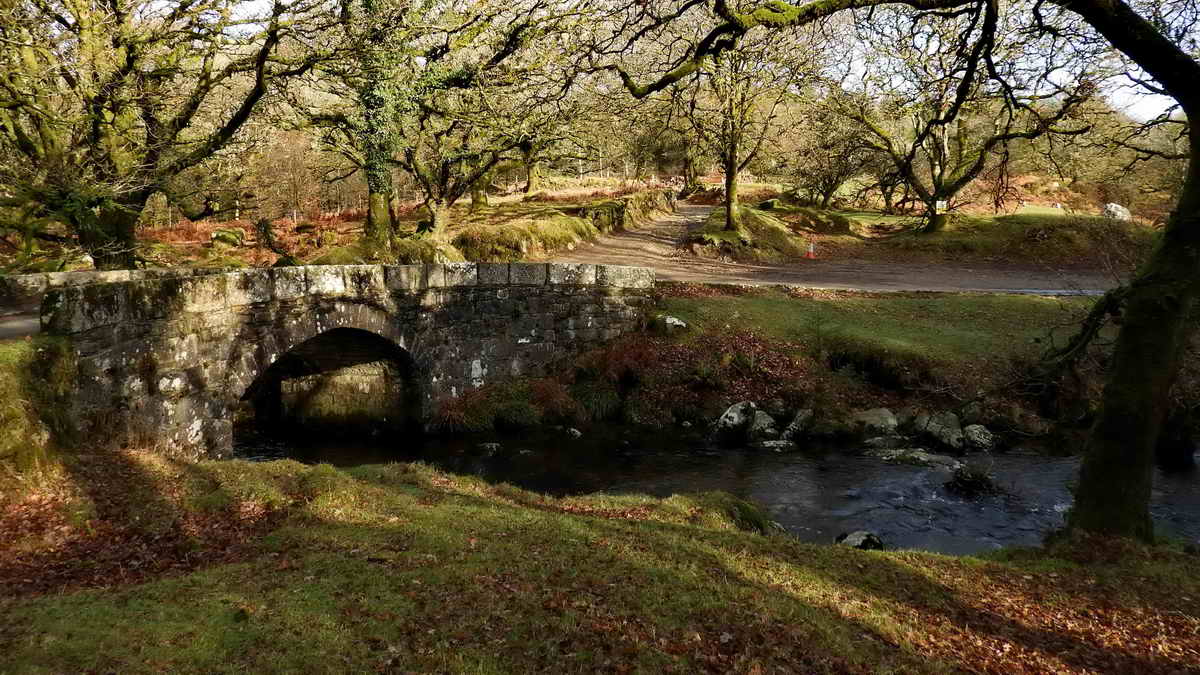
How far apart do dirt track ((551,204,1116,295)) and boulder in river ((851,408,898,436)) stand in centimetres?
904

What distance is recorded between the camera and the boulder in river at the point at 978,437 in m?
15.6

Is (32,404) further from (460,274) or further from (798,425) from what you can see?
(798,425)

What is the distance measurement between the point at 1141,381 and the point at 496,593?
7661 millimetres

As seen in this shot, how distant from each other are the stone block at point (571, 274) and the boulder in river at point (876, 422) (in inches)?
334

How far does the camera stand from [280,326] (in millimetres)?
13648

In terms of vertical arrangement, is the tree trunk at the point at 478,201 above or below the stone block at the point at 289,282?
above

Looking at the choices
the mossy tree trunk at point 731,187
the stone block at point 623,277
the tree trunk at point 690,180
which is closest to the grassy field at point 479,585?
the stone block at point 623,277

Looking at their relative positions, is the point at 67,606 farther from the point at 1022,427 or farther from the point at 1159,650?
the point at 1022,427

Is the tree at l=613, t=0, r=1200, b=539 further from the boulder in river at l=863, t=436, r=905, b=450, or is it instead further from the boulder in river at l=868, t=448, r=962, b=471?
the boulder in river at l=863, t=436, r=905, b=450

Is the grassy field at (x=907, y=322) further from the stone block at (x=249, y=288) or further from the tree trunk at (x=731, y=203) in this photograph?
the stone block at (x=249, y=288)

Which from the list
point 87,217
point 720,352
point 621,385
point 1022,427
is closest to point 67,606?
point 87,217

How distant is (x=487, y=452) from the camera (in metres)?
16.0

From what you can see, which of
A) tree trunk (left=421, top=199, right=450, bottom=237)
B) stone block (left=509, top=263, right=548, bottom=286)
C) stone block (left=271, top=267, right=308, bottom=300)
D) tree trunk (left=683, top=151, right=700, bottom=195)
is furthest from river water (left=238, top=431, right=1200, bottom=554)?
tree trunk (left=683, top=151, right=700, bottom=195)

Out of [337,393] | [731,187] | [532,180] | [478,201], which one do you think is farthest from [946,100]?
[532,180]
